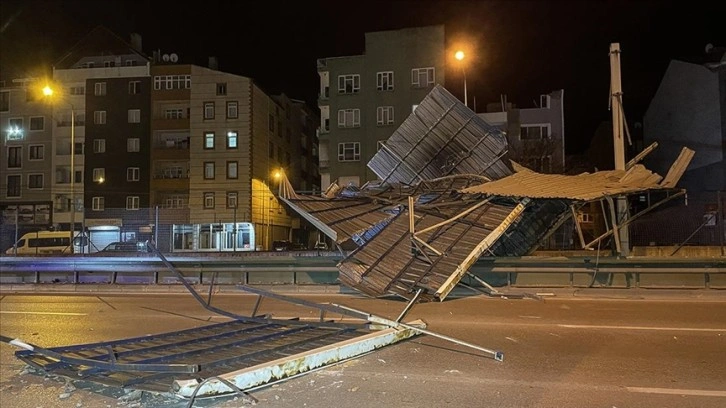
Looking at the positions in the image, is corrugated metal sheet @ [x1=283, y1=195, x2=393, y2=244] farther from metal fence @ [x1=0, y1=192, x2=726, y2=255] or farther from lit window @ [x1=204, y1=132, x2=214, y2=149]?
lit window @ [x1=204, y1=132, x2=214, y2=149]

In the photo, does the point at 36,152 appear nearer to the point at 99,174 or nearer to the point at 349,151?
the point at 99,174

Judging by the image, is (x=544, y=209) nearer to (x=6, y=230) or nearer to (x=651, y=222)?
(x=651, y=222)

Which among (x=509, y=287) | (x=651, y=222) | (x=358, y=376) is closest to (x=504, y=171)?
(x=509, y=287)

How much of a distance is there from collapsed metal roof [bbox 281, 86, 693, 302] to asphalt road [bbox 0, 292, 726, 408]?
94 centimetres

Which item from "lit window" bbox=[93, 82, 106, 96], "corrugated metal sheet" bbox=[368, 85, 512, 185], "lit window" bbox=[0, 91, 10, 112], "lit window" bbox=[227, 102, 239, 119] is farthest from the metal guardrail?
"lit window" bbox=[0, 91, 10, 112]

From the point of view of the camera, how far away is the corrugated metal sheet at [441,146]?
1788 centimetres

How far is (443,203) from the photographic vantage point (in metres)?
14.2

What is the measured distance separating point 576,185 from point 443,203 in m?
3.31

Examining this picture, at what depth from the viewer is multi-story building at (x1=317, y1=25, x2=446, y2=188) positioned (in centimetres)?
4803

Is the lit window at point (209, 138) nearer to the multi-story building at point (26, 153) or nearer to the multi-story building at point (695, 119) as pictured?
the multi-story building at point (26, 153)

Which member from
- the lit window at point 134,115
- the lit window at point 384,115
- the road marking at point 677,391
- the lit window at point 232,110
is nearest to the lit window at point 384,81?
the lit window at point 384,115

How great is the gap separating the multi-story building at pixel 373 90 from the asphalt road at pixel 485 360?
1445 inches

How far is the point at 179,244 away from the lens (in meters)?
26.3

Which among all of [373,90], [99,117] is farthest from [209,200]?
[373,90]
